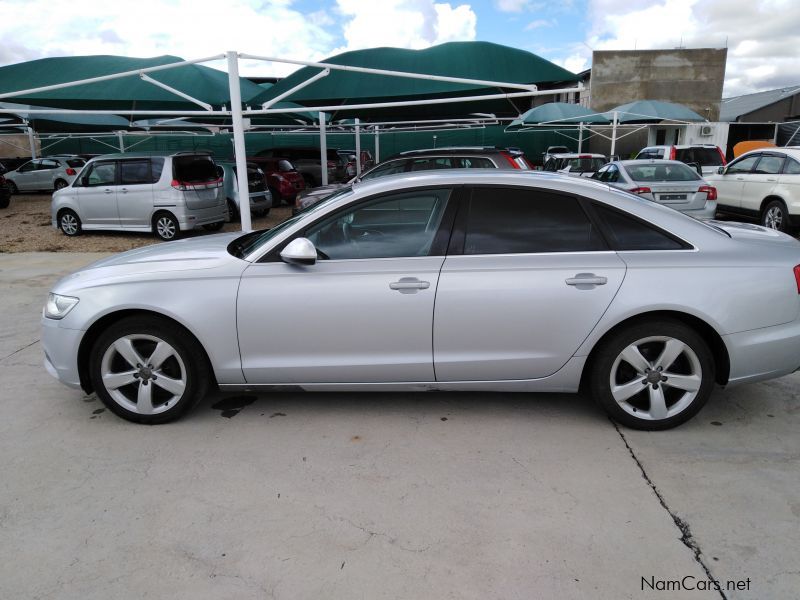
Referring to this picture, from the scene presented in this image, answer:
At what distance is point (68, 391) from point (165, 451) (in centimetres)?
145

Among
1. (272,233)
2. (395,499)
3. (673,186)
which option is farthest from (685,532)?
(673,186)

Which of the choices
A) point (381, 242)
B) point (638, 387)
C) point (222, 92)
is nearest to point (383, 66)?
point (222, 92)

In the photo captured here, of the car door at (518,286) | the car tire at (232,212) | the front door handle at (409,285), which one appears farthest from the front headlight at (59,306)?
the car tire at (232,212)

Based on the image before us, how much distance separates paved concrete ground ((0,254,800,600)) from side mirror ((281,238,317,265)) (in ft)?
3.53

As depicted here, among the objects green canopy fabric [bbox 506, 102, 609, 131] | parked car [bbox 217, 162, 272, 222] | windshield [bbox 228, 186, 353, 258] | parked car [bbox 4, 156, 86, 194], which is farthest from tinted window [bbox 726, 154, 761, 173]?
parked car [bbox 4, 156, 86, 194]

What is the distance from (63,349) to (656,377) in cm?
368

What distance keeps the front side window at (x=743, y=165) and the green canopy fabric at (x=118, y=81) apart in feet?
35.5

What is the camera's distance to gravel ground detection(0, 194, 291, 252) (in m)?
11.5

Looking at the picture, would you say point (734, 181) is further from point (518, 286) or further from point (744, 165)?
point (518, 286)

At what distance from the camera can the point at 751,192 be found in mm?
11477

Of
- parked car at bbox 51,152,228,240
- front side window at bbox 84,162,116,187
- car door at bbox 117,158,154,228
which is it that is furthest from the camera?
front side window at bbox 84,162,116,187

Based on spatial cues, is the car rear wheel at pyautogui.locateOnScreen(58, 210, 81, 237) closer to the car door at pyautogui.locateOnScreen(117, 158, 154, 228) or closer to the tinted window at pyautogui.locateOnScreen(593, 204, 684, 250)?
the car door at pyautogui.locateOnScreen(117, 158, 154, 228)

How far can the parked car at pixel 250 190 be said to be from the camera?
14.2 m

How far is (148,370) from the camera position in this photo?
150 inches
